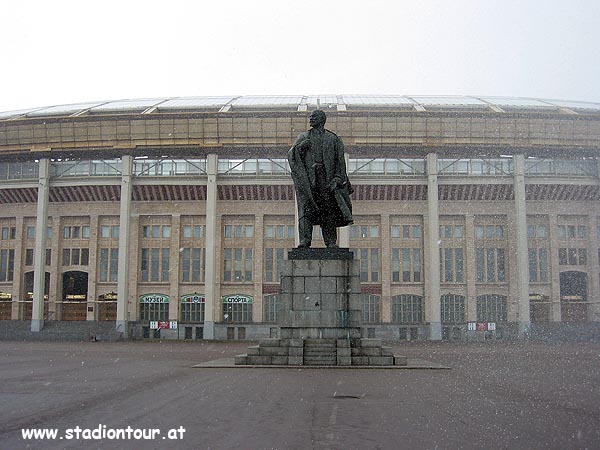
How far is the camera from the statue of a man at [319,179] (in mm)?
16359

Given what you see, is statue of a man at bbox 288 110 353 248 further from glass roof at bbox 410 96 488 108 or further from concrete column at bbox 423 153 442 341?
glass roof at bbox 410 96 488 108

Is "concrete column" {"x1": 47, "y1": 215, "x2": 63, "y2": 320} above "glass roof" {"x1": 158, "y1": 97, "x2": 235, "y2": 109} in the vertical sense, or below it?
below

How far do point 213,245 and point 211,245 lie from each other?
16 cm

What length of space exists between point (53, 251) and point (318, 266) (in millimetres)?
47745

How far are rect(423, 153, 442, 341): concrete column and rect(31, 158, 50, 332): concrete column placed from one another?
31.2 m

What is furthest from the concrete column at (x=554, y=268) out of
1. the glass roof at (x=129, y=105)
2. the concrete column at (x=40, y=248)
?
the concrete column at (x=40, y=248)

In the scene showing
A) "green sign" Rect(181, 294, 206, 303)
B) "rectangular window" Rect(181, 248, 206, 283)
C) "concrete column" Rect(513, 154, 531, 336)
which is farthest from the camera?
"rectangular window" Rect(181, 248, 206, 283)

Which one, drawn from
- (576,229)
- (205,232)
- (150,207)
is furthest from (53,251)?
(576,229)

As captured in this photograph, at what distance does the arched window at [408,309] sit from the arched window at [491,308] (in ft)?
15.5

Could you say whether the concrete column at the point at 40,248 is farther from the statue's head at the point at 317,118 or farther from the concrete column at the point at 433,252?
the statue's head at the point at 317,118

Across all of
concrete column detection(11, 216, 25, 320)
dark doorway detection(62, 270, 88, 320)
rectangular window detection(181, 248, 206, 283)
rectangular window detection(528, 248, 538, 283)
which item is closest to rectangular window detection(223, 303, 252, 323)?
rectangular window detection(181, 248, 206, 283)

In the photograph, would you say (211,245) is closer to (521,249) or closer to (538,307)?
(521,249)

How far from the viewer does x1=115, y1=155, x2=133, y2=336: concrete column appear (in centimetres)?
5319

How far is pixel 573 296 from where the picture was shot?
55.1 m
